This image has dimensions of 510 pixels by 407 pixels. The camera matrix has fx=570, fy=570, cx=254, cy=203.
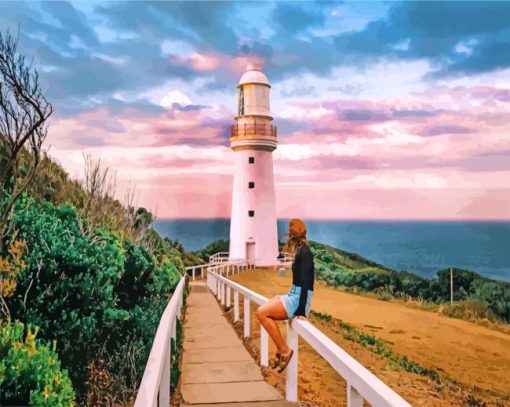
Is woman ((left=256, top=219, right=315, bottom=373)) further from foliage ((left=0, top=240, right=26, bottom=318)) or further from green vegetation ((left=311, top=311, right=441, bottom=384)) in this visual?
green vegetation ((left=311, top=311, right=441, bottom=384))

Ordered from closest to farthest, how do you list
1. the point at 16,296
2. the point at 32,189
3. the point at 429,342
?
the point at 16,296 → the point at 32,189 → the point at 429,342

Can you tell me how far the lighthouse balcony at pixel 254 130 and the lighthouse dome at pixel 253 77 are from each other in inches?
105

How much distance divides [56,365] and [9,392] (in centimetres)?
36

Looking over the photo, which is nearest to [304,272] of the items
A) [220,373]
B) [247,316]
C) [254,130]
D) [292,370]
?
[292,370]

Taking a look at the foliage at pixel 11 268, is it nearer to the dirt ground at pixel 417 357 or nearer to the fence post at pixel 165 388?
the fence post at pixel 165 388

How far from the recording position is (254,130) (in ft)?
115

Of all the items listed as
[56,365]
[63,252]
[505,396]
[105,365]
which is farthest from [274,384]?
[505,396]

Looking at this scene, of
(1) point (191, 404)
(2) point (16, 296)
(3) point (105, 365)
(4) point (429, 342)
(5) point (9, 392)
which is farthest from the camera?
(4) point (429, 342)

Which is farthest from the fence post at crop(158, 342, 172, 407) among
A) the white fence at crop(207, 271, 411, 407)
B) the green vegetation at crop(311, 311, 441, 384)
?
the green vegetation at crop(311, 311, 441, 384)

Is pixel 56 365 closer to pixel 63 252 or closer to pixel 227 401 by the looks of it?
pixel 63 252

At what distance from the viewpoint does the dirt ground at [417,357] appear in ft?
24.3

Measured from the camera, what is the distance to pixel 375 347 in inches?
440

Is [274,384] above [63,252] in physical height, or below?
below

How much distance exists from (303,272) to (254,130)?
97.4ft
